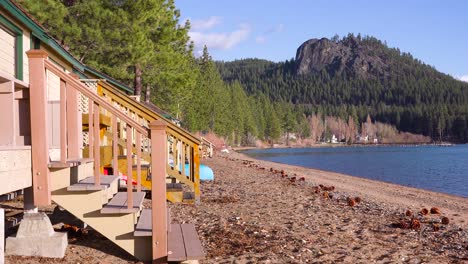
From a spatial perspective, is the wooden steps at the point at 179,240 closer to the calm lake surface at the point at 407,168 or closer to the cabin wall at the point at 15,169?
the cabin wall at the point at 15,169

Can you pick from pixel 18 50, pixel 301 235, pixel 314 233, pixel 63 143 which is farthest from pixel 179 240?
pixel 18 50

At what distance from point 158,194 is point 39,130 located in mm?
1468

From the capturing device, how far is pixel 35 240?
5.71 m

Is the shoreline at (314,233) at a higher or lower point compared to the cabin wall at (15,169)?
lower

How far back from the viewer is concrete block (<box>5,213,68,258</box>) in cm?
568

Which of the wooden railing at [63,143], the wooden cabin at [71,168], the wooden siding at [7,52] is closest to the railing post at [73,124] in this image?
the wooden cabin at [71,168]

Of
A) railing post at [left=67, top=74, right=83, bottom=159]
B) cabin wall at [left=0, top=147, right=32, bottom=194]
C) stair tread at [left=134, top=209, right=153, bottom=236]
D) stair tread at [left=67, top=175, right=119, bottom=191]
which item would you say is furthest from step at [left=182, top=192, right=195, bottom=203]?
cabin wall at [left=0, top=147, right=32, bottom=194]

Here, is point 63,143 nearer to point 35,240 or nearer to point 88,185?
point 88,185

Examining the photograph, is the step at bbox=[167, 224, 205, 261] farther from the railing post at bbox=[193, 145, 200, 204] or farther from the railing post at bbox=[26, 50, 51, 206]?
the railing post at bbox=[193, 145, 200, 204]

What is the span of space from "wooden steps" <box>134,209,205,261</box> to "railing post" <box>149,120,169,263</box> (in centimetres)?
10

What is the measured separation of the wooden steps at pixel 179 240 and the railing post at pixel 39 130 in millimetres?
1121

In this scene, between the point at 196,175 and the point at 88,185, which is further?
the point at 196,175

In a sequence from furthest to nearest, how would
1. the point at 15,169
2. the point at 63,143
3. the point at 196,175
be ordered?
the point at 196,175 → the point at 63,143 → the point at 15,169

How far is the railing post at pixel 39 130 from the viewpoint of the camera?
18.1ft
